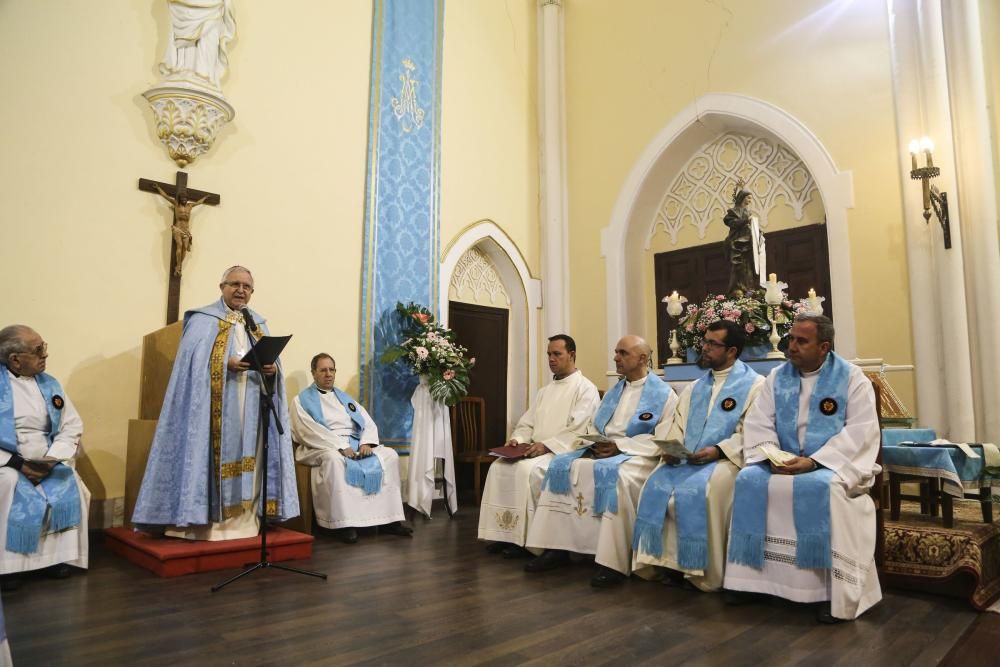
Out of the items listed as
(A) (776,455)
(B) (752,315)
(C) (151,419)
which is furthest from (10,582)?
(B) (752,315)

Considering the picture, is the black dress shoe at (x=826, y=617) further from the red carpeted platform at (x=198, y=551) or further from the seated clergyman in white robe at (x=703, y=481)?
the red carpeted platform at (x=198, y=551)

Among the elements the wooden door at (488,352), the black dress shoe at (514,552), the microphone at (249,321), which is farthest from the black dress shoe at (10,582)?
the wooden door at (488,352)

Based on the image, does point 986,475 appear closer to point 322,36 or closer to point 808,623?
point 808,623

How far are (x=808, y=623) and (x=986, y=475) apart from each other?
145 cm

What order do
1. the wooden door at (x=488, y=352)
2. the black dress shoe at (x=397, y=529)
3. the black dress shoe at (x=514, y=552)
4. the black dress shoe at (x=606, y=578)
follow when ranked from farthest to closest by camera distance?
1. the wooden door at (x=488, y=352)
2. the black dress shoe at (x=397, y=529)
3. the black dress shoe at (x=514, y=552)
4. the black dress shoe at (x=606, y=578)

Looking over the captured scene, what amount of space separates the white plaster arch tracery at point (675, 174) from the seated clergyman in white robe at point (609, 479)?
3.00 metres

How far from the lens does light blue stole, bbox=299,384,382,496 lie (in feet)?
18.9

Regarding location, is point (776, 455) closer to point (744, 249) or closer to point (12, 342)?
point (744, 249)

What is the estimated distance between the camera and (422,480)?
6.76 meters

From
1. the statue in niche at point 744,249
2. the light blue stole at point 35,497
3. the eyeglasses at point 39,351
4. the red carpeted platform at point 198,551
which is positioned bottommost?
the red carpeted platform at point 198,551

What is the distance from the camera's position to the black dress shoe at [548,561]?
4508mm

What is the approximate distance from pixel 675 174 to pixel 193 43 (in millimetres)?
5363

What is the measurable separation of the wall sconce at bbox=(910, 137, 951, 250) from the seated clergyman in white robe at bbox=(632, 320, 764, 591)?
284 centimetres

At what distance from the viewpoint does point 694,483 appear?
4.08 m
